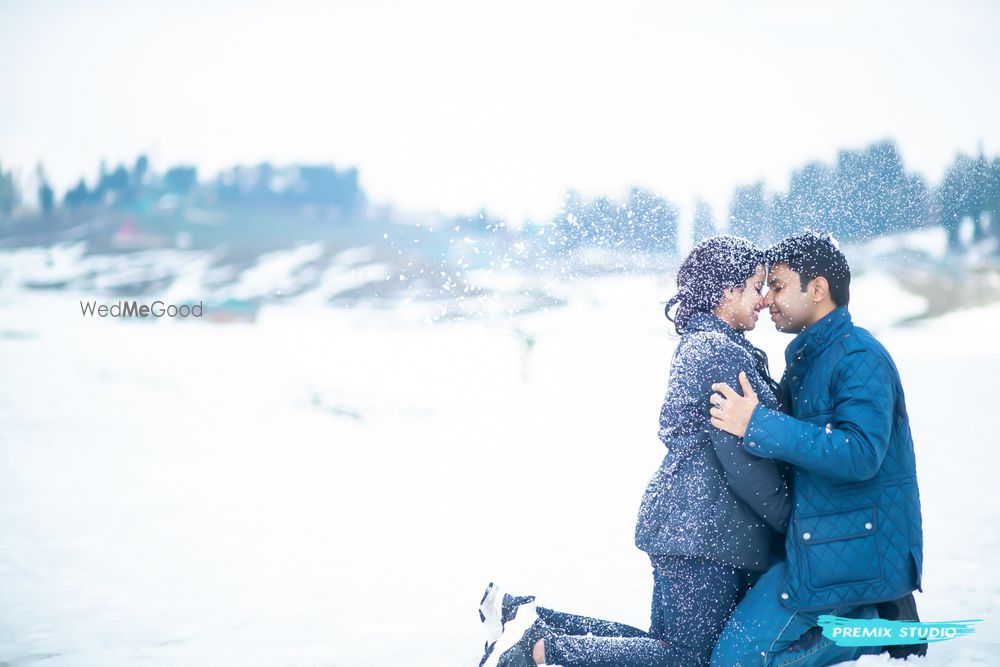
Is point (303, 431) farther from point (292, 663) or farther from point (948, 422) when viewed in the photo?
point (948, 422)

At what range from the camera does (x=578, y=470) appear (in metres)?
7.17

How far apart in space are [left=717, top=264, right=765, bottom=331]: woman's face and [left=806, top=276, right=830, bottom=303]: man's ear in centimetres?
15

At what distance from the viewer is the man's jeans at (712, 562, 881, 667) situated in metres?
2.15

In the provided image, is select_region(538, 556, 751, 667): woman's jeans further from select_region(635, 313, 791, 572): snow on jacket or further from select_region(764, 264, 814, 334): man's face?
select_region(764, 264, 814, 334): man's face

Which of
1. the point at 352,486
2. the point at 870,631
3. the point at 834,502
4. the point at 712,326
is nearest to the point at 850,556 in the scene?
the point at 834,502

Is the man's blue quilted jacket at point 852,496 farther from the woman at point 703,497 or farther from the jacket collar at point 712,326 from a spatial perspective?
the jacket collar at point 712,326

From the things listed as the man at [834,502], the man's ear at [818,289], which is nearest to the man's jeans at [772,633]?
the man at [834,502]

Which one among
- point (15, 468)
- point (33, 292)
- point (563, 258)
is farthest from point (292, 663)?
point (33, 292)

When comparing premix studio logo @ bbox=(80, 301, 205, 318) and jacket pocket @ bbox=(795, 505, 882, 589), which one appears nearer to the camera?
jacket pocket @ bbox=(795, 505, 882, 589)

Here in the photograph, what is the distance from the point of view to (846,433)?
2.04 m

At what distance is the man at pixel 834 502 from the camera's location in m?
2.04

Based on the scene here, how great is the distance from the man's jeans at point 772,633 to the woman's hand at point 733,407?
0.48m

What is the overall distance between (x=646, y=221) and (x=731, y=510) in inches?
452

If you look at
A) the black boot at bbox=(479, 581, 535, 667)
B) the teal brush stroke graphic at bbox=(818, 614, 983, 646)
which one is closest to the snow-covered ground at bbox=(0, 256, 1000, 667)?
the teal brush stroke graphic at bbox=(818, 614, 983, 646)
